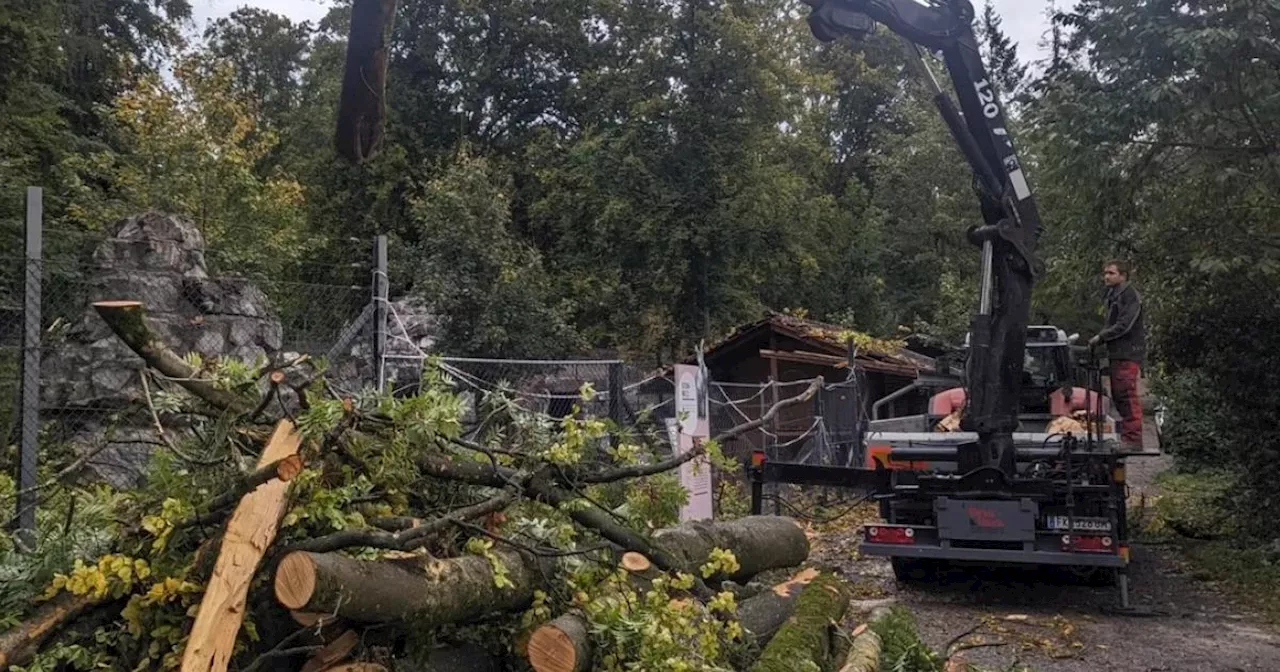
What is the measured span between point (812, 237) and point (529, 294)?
12996mm

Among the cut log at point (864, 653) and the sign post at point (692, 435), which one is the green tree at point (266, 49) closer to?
the sign post at point (692, 435)

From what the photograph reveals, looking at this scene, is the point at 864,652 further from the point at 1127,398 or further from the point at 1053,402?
the point at 1053,402

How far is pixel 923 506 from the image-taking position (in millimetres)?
7898

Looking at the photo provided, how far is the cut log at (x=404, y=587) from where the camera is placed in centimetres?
318

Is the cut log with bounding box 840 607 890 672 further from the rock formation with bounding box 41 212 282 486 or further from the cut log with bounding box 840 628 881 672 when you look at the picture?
the rock formation with bounding box 41 212 282 486

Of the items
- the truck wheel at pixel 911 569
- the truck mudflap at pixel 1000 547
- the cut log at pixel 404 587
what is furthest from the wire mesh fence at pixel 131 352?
the truck wheel at pixel 911 569

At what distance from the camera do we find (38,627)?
10.6ft

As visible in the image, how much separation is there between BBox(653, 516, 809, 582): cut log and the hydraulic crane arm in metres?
2.18

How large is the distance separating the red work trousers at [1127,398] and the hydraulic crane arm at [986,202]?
1040 mm

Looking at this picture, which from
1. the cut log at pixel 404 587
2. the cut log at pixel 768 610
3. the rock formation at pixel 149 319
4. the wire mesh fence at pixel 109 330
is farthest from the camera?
the rock formation at pixel 149 319

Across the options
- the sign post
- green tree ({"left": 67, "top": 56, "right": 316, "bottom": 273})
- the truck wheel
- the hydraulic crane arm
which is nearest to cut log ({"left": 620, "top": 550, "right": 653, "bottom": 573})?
the sign post

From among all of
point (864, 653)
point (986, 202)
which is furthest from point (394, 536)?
point (986, 202)

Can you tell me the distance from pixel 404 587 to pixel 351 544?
23 centimetres

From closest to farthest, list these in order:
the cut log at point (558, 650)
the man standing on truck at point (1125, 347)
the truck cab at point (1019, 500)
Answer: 1. the cut log at point (558, 650)
2. the truck cab at point (1019, 500)
3. the man standing on truck at point (1125, 347)
